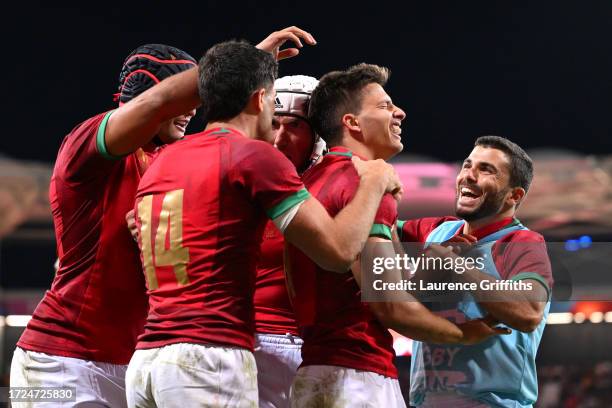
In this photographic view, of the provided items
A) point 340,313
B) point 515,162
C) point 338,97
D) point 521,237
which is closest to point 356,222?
point 340,313

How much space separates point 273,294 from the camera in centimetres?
279

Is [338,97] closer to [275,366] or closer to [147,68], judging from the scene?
[147,68]

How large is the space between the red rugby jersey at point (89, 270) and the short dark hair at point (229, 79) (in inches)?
17.5

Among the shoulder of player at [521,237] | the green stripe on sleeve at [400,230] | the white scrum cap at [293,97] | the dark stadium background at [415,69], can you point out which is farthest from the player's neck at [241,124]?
the dark stadium background at [415,69]

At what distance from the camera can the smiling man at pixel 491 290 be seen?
2.79 metres

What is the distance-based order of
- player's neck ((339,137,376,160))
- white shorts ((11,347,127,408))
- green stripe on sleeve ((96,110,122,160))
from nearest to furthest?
green stripe on sleeve ((96,110,122,160))
white shorts ((11,347,127,408))
player's neck ((339,137,376,160))

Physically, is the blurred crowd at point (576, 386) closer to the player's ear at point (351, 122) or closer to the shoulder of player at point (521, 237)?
the shoulder of player at point (521, 237)

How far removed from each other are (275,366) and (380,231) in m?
0.74

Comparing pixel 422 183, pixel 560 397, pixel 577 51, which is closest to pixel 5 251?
pixel 422 183

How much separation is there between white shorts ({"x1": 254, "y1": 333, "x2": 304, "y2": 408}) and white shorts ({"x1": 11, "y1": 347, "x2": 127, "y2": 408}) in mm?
448

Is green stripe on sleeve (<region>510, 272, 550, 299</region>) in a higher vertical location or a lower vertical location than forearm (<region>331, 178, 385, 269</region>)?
lower

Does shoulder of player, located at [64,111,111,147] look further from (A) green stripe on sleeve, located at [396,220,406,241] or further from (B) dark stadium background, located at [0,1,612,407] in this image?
(B) dark stadium background, located at [0,1,612,407]

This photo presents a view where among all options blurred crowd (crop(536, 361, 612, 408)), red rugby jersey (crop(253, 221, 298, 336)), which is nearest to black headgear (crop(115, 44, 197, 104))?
red rugby jersey (crop(253, 221, 298, 336))

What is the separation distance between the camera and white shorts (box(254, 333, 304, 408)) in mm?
2686
